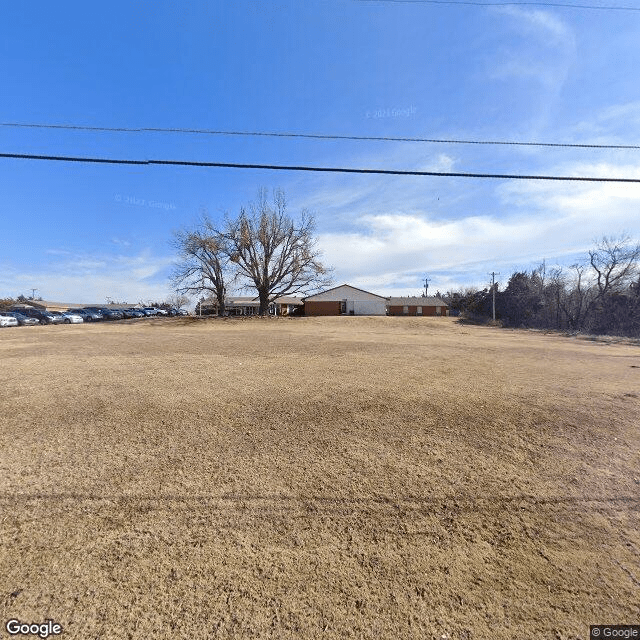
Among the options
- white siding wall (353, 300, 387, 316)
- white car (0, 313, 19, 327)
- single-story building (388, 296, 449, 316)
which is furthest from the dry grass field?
single-story building (388, 296, 449, 316)

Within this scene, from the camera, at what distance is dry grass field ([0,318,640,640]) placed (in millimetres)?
2275

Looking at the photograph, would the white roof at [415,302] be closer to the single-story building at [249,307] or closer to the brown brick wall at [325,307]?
the brown brick wall at [325,307]

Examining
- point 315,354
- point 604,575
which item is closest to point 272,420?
point 604,575

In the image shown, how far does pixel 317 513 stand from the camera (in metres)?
3.24

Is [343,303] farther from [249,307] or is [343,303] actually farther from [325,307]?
[249,307]

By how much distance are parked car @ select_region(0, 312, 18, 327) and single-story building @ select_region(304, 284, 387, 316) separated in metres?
39.4

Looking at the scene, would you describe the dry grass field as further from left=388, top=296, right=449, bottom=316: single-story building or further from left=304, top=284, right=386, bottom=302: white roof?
left=388, top=296, right=449, bottom=316: single-story building

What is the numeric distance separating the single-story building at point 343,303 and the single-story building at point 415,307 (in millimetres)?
10350

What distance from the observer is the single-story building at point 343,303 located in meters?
58.5

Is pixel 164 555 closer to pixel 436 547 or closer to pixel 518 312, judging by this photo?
pixel 436 547

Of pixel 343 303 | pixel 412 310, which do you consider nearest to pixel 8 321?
pixel 343 303

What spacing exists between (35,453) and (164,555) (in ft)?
9.62

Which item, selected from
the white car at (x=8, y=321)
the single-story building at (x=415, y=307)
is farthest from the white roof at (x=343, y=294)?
the white car at (x=8, y=321)

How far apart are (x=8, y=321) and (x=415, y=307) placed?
64532mm
